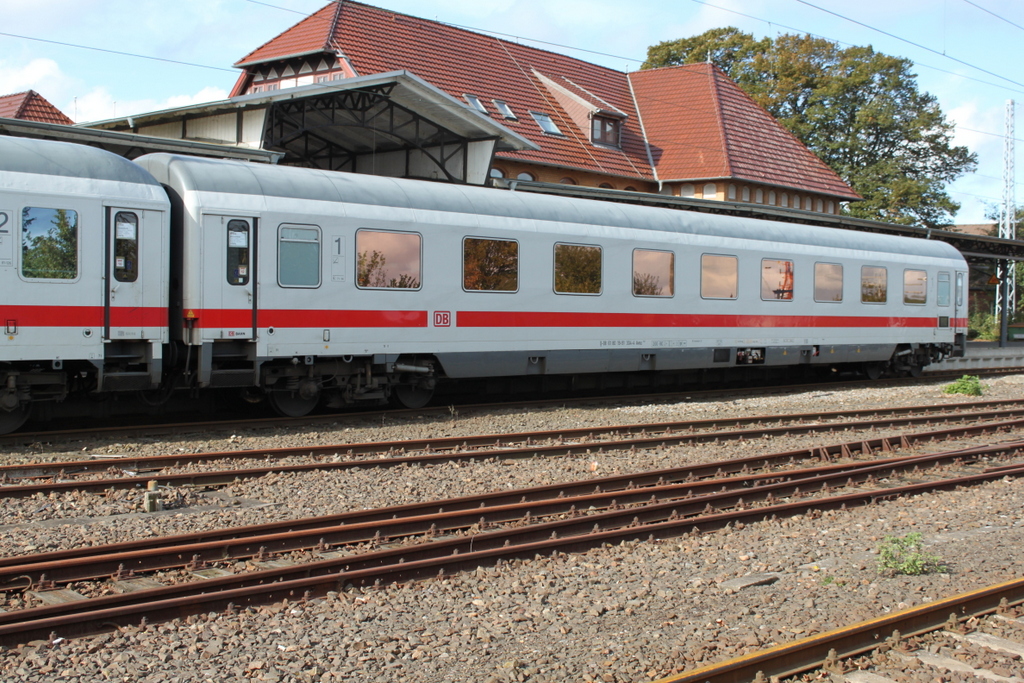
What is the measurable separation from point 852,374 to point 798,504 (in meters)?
14.8

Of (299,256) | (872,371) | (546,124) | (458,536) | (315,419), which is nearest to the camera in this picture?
(458,536)

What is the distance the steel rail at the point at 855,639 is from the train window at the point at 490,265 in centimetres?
886

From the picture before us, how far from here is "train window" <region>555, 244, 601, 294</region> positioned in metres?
14.6

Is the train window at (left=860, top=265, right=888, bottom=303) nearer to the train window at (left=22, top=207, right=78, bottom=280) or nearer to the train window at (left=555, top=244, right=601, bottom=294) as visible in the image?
the train window at (left=555, top=244, right=601, bottom=294)

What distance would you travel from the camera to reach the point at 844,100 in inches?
2062

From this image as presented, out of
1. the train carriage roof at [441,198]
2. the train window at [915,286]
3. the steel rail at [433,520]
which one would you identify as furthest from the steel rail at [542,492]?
the train window at [915,286]

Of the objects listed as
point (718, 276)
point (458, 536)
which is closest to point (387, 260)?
point (458, 536)

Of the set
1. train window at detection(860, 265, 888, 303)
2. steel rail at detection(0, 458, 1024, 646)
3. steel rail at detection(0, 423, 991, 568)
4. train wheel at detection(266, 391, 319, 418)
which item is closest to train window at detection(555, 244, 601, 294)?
train wheel at detection(266, 391, 319, 418)

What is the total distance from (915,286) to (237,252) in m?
15.7

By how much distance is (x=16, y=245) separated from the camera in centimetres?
999

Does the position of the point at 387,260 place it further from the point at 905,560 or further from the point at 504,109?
the point at 504,109

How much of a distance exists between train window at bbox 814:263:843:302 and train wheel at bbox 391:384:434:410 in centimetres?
888

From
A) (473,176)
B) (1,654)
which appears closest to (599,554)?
(1,654)

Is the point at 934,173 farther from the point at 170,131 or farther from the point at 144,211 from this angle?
the point at 144,211
